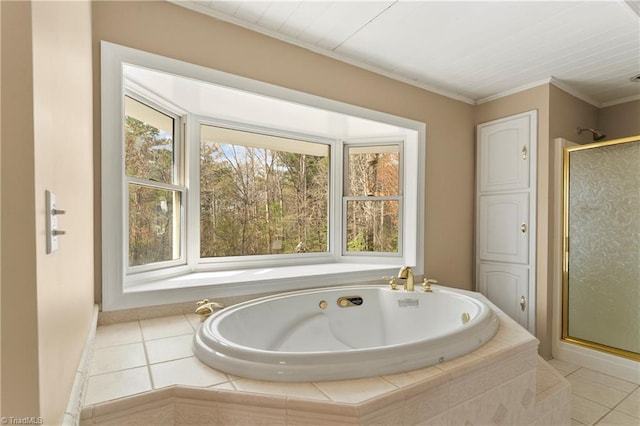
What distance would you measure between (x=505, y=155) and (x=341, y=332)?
2004 mm

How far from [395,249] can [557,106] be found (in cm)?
168

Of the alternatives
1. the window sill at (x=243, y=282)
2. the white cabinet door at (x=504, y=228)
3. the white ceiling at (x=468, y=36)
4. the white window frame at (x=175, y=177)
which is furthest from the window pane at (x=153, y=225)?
the white cabinet door at (x=504, y=228)

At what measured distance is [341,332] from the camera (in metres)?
2.04

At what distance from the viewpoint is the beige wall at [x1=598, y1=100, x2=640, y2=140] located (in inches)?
113

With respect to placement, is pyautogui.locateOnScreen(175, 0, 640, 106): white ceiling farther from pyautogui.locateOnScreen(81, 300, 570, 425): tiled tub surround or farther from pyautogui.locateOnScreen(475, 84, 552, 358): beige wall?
pyautogui.locateOnScreen(81, 300, 570, 425): tiled tub surround

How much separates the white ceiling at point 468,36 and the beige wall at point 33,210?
132cm

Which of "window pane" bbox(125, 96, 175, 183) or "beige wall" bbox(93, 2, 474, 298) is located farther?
"window pane" bbox(125, 96, 175, 183)

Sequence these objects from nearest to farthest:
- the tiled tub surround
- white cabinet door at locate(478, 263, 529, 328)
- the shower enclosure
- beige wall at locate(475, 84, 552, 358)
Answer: the tiled tub surround → the shower enclosure → beige wall at locate(475, 84, 552, 358) → white cabinet door at locate(478, 263, 529, 328)

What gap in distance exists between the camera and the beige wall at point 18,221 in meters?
0.49

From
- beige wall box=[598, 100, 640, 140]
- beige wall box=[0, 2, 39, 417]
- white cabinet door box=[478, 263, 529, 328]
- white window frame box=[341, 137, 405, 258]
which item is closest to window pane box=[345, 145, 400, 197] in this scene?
Result: white window frame box=[341, 137, 405, 258]

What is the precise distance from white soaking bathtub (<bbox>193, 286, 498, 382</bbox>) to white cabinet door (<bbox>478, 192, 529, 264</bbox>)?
90 cm

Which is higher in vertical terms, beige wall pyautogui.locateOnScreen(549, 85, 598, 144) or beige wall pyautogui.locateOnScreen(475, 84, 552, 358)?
beige wall pyautogui.locateOnScreen(549, 85, 598, 144)

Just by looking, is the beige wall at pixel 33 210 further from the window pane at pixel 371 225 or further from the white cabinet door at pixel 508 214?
the white cabinet door at pixel 508 214

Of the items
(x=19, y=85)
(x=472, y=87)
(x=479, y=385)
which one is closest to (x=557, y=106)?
(x=472, y=87)
